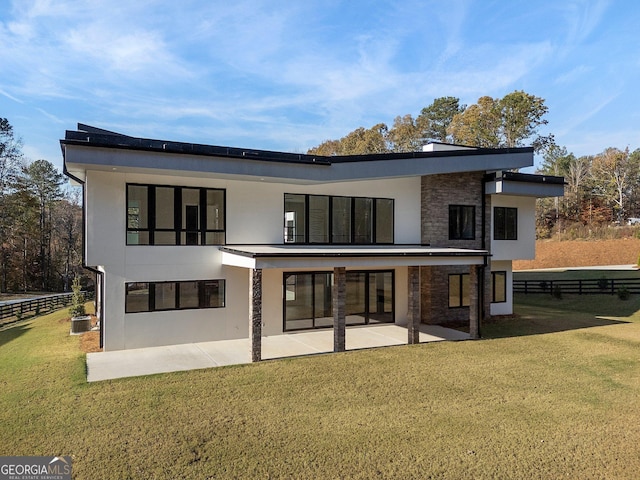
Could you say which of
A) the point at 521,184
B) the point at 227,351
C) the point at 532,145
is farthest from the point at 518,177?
the point at 532,145

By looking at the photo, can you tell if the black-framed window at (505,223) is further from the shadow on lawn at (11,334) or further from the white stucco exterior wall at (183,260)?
the shadow on lawn at (11,334)

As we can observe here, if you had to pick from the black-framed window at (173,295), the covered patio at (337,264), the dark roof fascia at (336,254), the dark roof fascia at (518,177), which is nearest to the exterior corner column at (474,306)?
the covered patio at (337,264)

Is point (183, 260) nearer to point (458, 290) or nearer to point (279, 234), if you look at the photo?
point (279, 234)

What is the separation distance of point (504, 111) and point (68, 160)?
39.2 meters

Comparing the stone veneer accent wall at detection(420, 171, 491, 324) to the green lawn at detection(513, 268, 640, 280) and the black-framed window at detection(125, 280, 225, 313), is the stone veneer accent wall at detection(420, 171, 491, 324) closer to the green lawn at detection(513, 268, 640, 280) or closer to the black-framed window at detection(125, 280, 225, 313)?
the black-framed window at detection(125, 280, 225, 313)

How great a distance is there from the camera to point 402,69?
87.1 ft

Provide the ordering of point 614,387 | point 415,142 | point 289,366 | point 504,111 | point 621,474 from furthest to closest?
point 415,142 → point 504,111 → point 289,366 → point 614,387 → point 621,474

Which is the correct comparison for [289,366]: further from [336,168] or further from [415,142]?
[415,142]

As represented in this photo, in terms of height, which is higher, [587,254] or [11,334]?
[587,254]

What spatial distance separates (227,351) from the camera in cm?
1220

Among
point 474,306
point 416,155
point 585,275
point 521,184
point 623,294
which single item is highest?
point 416,155

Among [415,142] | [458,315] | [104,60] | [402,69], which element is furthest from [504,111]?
[104,60]

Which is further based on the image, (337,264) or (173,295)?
(173,295)

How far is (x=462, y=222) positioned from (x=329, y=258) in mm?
8042
